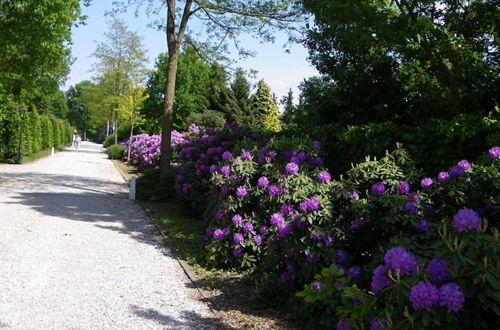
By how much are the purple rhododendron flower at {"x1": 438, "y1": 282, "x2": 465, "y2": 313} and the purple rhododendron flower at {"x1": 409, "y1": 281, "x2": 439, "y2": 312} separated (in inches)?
1.1

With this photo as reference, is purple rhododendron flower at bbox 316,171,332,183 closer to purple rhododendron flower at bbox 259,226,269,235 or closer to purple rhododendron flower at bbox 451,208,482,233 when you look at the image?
purple rhododendron flower at bbox 259,226,269,235

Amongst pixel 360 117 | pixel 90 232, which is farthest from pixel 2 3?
pixel 360 117

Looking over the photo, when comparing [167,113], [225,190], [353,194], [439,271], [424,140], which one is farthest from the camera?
[167,113]

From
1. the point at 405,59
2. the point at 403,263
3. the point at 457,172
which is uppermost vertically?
the point at 405,59

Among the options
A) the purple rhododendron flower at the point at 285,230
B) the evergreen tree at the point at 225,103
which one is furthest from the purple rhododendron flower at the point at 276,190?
the evergreen tree at the point at 225,103

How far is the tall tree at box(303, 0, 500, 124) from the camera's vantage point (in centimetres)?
622

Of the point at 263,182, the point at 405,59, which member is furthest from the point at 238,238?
the point at 405,59


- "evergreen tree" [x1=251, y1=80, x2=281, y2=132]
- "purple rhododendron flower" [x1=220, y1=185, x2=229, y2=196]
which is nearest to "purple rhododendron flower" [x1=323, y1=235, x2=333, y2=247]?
"purple rhododendron flower" [x1=220, y1=185, x2=229, y2=196]

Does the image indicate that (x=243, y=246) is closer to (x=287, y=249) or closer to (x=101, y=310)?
(x=287, y=249)

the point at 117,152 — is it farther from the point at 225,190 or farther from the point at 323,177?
the point at 323,177

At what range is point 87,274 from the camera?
5.49 metres

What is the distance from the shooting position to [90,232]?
7906mm

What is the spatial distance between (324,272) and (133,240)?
540cm

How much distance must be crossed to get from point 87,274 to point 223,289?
65.3 inches
